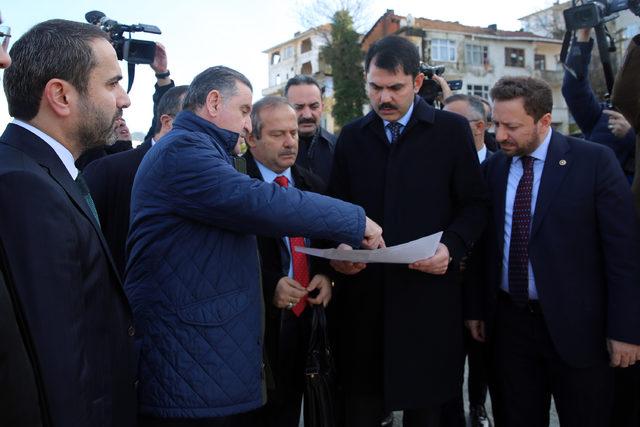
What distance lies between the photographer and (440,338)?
10.3 ft

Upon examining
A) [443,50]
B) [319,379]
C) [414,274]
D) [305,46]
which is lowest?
[319,379]

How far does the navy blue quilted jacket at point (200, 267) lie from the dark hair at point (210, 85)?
0.23m

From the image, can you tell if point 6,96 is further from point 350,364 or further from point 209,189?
point 350,364

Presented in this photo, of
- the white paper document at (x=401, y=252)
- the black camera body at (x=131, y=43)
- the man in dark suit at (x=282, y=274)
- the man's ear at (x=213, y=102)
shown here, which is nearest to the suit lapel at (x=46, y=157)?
the man's ear at (x=213, y=102)

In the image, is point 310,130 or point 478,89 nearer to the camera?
point 310,130

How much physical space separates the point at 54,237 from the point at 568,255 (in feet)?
8.23

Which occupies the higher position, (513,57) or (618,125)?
(513,57)

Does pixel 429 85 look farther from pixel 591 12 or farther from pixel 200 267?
pixel 200 267

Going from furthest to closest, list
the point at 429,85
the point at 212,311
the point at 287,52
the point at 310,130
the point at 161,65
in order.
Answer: the point at 287,52 < the point at 429,85 < the point at 161,65 < the point at 310,130 < the point at 212,311

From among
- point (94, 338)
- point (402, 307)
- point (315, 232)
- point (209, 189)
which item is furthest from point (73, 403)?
point (402, 307)

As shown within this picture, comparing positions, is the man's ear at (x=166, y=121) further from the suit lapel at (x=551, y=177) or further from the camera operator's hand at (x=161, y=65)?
the suit lapel at (x=551, y=177)

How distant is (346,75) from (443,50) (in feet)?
42.7

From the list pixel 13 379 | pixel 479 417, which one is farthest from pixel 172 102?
pixel 479 417

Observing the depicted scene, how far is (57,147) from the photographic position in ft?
6.19
